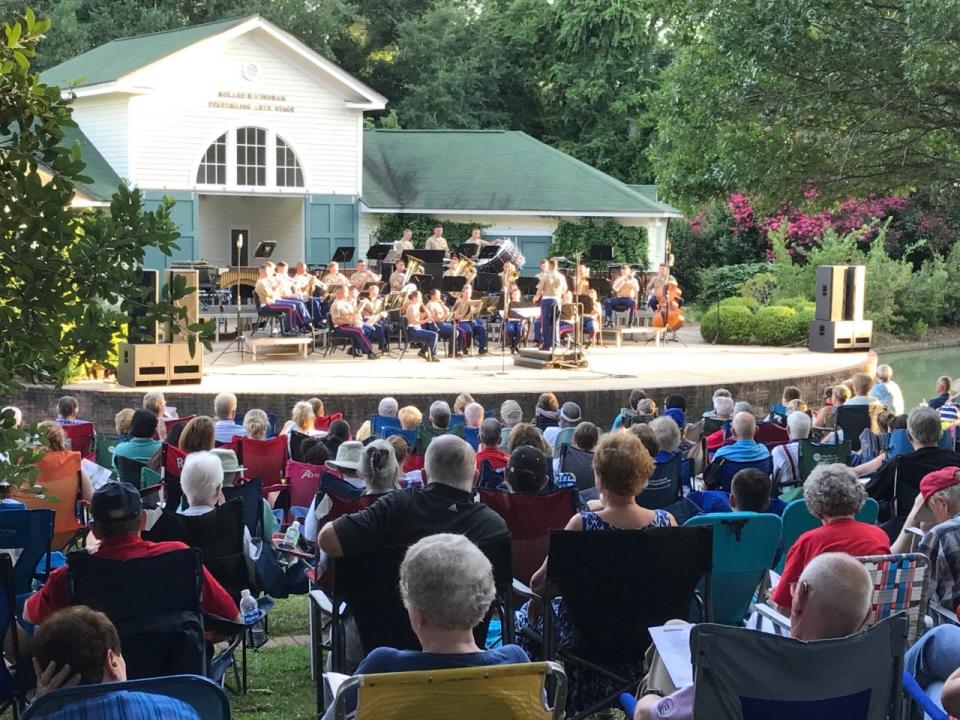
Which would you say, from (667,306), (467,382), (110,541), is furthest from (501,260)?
(110,541)

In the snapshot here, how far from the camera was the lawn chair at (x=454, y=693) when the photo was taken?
330 centimetres

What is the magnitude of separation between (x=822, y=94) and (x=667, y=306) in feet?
40.2

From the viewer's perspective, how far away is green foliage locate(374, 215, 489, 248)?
1289 inches

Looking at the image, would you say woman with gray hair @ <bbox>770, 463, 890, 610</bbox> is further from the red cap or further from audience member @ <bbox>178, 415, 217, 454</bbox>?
audience member @ <bbox>178, 415, 217, 454</bbox>

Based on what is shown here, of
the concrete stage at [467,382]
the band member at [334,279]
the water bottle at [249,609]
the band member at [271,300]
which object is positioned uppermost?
the band member at [334,279]

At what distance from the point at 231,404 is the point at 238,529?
191 inches

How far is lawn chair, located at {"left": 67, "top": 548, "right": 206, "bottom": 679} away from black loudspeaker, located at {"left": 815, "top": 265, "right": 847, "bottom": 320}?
72.2 feet

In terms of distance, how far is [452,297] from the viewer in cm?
2386

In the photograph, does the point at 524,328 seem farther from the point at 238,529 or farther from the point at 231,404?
the point at 238,529

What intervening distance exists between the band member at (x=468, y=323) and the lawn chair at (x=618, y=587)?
17.2m

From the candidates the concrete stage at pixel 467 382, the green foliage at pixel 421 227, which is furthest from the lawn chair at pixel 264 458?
the green foliage at pixel 421 227

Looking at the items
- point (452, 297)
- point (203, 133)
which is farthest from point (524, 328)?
point (203, 133)

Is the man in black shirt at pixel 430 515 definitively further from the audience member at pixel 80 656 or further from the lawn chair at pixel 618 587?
the audience member at pixel 80 656

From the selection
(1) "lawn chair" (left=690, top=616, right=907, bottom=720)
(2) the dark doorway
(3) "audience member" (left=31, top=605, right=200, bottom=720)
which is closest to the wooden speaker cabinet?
(3) "audience member" (left=31, top=605, right=200, bottom=720)
